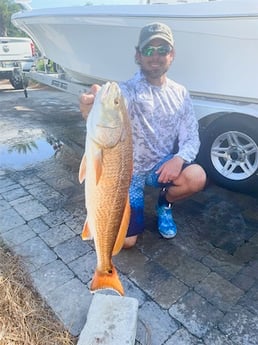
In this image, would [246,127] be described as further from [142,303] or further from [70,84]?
[70,84]

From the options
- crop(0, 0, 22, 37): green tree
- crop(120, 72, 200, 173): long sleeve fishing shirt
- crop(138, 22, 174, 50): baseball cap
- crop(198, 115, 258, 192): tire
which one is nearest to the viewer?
crop(138, 22, 174, 50): baseball cap

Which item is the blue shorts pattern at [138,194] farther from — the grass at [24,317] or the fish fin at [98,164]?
the fish fin at [98,164]

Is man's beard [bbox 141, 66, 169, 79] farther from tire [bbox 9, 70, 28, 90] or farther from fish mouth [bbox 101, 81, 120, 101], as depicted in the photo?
tire [bbox 9, 70, 28, 90]

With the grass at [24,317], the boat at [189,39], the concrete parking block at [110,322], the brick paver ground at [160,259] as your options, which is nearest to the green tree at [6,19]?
the boat at [189,39]

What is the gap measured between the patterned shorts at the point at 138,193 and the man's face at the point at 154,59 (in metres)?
0.60

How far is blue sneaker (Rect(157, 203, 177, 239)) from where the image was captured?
260 centimetres

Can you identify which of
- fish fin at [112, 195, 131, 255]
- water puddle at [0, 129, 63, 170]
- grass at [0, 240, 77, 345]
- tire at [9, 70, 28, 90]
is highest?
fish fin at [112, 195, 131, 255]

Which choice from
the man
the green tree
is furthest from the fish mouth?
the green tree

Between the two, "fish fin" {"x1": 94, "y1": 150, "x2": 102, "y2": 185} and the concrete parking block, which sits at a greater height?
"fish fin" {"x1": 94, "y1": 150, "x2": 102, "y2": 185}

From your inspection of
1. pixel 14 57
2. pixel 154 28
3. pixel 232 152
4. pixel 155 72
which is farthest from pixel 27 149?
pixel 14 57

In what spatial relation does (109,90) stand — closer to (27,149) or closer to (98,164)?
(98,164)

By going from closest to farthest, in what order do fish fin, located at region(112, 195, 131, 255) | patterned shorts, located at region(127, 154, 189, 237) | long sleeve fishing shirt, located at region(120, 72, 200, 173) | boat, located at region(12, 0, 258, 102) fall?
fish fin, located at region(112, 195, 131, 255), long sleeve fishing shirt, located at region(120, 72, 200, 173), patterned shorts, located at region(127, 154, 189, 237), boat, located at region(12, 0, 258, 102)

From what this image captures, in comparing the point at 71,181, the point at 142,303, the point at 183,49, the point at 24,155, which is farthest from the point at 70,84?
the point at 142,303

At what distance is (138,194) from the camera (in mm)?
2420
